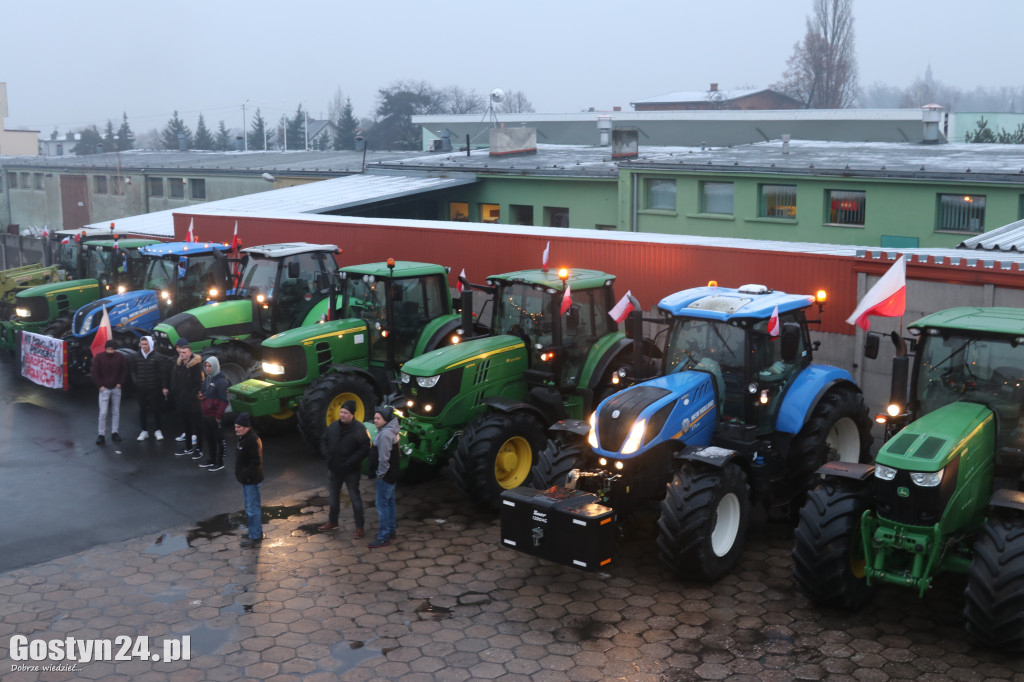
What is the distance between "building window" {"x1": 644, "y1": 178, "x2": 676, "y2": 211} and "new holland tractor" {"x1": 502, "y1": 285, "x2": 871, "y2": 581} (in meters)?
14.1

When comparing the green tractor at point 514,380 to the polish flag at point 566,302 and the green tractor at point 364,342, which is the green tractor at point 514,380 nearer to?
the polish flag at point 566,302

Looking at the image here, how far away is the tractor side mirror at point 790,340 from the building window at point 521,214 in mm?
18688

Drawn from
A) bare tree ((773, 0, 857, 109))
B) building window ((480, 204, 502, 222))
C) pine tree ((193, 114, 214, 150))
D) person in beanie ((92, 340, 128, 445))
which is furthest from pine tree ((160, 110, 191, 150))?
person in beanie ((92, 340, 128, 445))

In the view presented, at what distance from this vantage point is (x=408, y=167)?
3014 centimetres

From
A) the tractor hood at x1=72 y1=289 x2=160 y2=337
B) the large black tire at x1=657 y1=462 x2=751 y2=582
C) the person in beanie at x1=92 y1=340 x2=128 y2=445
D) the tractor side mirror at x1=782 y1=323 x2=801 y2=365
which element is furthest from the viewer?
the tractor hood at x1=72 y1=289 x2=160 y2=337

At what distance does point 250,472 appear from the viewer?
33.5 feet

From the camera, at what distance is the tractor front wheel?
35.2 ft

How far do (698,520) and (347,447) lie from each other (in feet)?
12.5

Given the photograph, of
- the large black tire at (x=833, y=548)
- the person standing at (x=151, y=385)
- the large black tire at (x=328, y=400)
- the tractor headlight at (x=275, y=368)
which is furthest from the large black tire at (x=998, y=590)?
the person standing at (x=151, y=385)

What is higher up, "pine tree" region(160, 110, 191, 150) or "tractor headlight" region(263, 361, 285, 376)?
"pine tree" region(160, 110, 191, 150)

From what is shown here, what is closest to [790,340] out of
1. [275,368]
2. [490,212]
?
[275,368]

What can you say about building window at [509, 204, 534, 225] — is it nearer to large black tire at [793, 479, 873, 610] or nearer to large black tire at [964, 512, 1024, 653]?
large black tire at [793, 479, 873, 610]

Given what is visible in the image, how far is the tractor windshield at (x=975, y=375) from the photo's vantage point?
27.2 ft

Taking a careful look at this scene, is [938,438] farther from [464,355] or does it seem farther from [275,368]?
[275,368]
